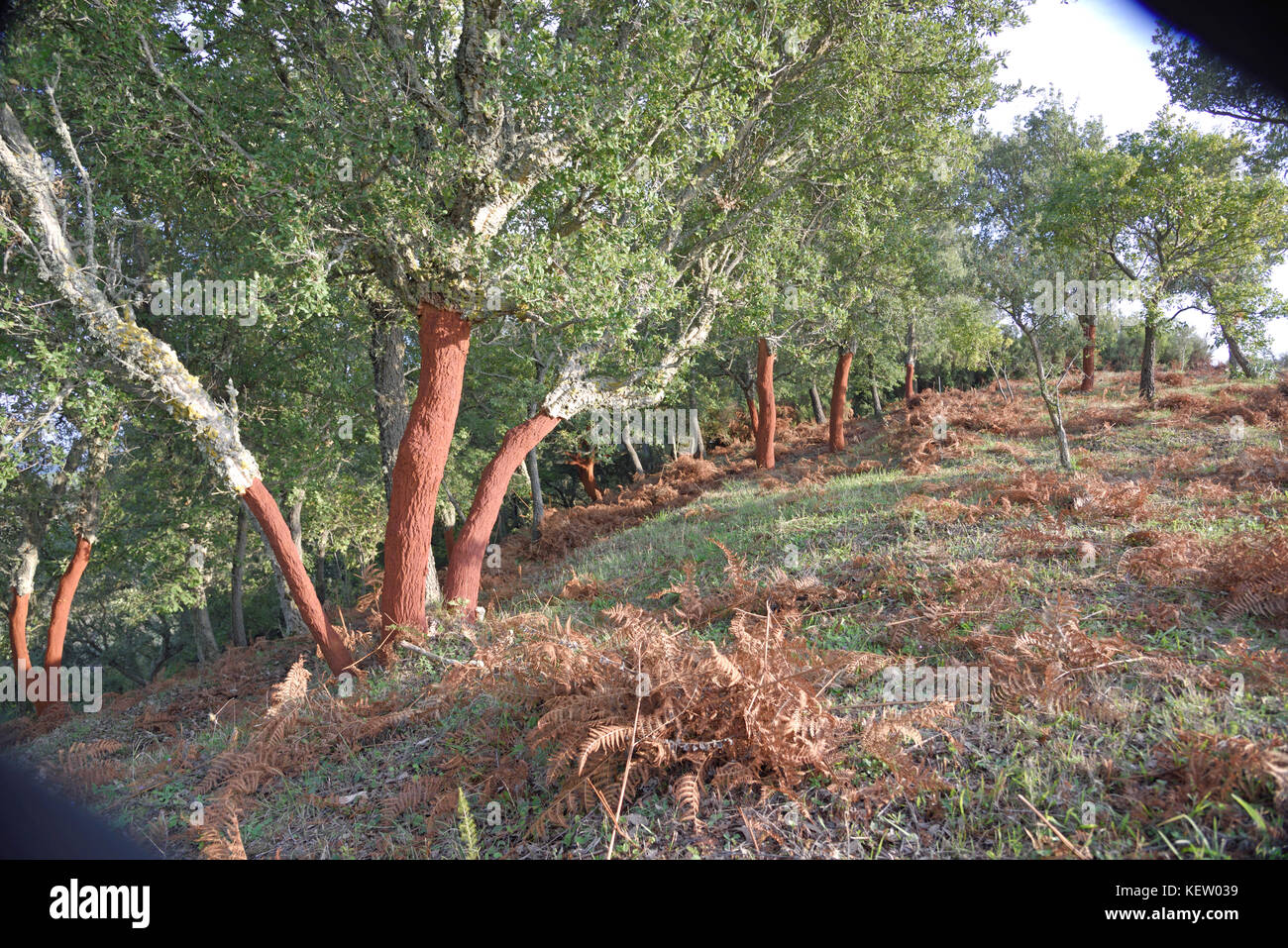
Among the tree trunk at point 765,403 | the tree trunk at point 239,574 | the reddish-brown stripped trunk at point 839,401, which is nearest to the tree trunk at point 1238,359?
the reddish-brown stripped trunk at point 839,401

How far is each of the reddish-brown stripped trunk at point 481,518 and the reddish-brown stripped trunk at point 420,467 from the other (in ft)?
2.28

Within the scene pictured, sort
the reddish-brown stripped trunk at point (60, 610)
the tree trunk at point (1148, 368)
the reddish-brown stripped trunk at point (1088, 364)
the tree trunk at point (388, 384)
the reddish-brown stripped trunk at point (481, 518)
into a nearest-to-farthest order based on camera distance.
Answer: the reddish-brown stripped trunk at point (481, 518)
the tree trunk at point (388, 384)
the reddish-brown stripped trunk at point (60, 610)
the tree trunk at point (1148, 368)
the reddish-brown stripped trunk at point (1088, 364)

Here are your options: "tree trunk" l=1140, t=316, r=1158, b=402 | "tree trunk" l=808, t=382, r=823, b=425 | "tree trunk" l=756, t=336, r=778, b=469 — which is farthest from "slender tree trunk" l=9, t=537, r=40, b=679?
"tree trunk" l=1140, t=316, r=1158, b=402

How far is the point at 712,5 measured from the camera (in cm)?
663

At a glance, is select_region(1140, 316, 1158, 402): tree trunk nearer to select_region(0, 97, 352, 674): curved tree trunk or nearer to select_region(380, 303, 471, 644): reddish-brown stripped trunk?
select_region(380, 303, 471, 644): reddish-brown stripped trunk

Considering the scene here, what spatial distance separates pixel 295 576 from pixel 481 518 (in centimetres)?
220

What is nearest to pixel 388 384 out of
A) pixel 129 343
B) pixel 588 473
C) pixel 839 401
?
pixel 129 343

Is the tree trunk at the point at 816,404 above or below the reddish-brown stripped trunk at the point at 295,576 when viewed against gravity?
above

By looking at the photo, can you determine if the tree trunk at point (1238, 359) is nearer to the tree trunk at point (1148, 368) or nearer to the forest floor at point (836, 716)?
the tree trunk at point (1148, 368)

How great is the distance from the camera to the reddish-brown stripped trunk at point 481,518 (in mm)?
7742

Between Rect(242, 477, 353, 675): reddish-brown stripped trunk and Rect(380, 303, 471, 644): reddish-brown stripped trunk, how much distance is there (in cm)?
56
